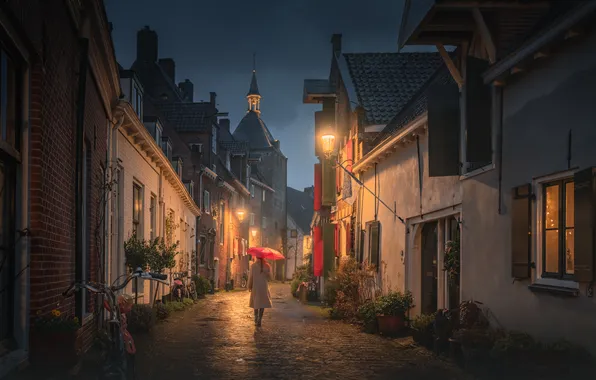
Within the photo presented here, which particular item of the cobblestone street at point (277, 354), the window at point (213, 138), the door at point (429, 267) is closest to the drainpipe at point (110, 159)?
the cobblestone street at point (277, 354)

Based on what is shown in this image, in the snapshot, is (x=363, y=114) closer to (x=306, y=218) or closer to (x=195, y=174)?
(x=195, y=174)

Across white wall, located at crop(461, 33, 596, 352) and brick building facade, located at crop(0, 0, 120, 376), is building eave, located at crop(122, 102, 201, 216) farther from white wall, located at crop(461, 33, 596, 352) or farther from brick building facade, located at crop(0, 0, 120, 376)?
white wall, located at crop(461, 33, 596, 352)

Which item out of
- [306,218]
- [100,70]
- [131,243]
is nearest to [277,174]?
[306,218]

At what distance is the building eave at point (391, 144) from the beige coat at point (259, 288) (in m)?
4.01

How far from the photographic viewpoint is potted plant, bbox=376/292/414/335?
1379cm

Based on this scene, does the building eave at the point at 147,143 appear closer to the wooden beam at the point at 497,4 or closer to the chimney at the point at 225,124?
the wooden beam at the point at 497,4

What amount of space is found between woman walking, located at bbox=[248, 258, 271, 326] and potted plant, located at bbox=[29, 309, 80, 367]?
9.64 meters

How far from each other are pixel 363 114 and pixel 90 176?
11217 mm

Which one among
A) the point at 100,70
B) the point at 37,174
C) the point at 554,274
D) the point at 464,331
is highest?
the point at 100,70

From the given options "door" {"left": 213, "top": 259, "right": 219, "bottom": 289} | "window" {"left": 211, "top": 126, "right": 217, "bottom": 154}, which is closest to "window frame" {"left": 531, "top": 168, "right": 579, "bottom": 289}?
"window" {"left": 211, "top": 126, "right": 217, "bottom": 154}

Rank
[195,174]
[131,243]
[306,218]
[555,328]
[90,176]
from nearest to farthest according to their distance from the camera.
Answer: [555,328] < [90,176] < [131,243] < [195,174] < [306,218]

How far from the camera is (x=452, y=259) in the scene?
1205cm

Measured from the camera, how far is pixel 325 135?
757 inches

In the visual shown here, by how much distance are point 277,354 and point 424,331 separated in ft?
8.30
